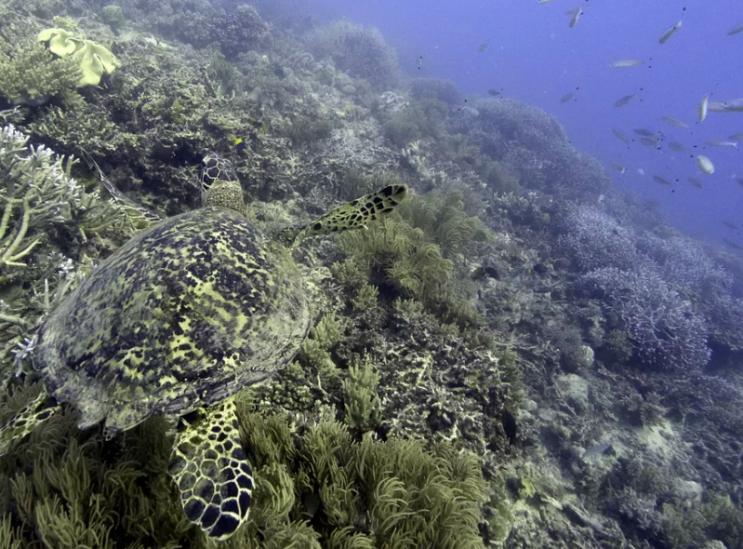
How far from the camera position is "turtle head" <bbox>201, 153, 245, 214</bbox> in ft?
12.9

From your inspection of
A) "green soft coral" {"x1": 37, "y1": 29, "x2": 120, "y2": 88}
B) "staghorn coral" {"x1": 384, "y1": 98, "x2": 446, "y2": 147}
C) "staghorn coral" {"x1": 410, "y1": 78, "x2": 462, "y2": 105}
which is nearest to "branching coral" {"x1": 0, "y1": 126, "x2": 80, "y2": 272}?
"green soft coral" {"x1": 37, "y1": 29, "x2": 120, "y2": 88}

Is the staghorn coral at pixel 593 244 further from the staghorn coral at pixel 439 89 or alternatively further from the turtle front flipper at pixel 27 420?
the staghorn coral at pixel 439 89

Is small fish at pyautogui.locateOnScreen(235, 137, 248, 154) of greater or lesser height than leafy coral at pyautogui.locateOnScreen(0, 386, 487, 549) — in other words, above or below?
above

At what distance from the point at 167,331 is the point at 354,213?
7.33 feet

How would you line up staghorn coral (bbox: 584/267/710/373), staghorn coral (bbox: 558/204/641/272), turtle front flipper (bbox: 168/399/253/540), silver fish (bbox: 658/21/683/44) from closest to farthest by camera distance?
turtle front flipper (bbox: 168/399/253/540) < staghorn coral (bbox: 584/267/710/373) < staghorn coral (bbox: 558/204/641/272) < silver fish (bbox: 658/21/683/44)

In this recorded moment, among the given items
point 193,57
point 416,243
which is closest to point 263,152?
point 416,243

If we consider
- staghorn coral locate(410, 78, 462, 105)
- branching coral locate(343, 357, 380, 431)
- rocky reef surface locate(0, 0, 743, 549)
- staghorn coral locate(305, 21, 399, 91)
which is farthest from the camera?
staghorn coral locate(410, 78, 462, 105)

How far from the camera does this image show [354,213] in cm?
383

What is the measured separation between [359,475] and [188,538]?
1.19 m

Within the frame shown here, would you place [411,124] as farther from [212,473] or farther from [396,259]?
[212,473]

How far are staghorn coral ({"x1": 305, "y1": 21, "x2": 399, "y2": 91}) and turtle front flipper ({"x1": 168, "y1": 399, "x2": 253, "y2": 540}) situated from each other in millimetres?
22055

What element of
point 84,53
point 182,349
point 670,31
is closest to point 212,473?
point 182,349

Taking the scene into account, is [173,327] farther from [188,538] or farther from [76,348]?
[188,538]

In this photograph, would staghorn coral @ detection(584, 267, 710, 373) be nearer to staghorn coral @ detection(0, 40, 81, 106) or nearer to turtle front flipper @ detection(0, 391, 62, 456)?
turtle front flipper @ detection(0, 391, 62, 456)
